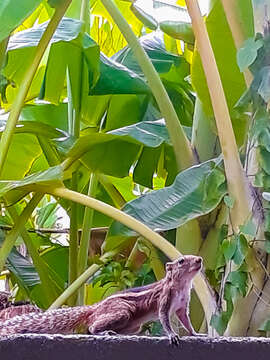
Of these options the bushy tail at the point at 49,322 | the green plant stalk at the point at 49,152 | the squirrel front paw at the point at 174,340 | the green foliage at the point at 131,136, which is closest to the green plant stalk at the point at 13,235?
the green foliage at the point at 131,136

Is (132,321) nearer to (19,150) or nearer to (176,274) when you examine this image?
(176,274)

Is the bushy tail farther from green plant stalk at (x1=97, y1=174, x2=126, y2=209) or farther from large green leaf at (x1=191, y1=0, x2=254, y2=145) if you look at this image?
green plant stalk at (x1=97, y1=174, x2=126, y2=209)

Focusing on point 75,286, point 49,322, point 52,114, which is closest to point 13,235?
point 75,286

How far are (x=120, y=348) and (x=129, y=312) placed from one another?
0.08 meters

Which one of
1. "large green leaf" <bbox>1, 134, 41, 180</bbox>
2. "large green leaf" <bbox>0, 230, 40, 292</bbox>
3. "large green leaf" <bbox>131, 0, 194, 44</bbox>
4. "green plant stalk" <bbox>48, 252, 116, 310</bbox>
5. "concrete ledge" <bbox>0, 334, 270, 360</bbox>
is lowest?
"large green leaf" <bbox>0, 230, 40, 292</bbox>

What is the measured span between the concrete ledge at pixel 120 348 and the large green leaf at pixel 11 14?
37 centimetres

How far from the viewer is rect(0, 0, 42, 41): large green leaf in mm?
701

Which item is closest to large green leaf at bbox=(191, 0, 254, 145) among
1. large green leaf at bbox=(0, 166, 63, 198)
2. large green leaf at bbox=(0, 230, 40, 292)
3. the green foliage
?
the green foliage

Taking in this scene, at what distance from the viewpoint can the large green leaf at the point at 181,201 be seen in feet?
2.38

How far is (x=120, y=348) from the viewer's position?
0.45 m

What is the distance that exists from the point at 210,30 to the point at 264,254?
1.18ft

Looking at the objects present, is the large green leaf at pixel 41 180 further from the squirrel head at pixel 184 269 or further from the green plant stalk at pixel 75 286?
the squirrel head at pixel 184 269

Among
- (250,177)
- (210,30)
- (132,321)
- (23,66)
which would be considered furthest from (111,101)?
(132,321)

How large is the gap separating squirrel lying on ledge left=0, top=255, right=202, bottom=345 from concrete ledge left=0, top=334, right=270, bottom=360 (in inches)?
1.6
